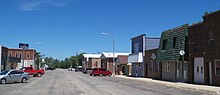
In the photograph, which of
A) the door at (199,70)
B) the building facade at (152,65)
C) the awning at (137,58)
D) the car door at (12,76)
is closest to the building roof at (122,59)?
the awning at (137,58)

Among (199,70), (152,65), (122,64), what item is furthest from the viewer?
(122,64)

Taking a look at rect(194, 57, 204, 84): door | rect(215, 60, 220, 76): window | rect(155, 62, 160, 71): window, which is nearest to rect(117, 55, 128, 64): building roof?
rect(155, 62, 160, 71): window

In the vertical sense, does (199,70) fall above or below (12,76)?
above

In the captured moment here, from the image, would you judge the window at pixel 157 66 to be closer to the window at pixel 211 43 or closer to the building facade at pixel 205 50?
the building facade at pixel 205 50

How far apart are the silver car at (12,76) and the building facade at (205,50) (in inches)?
741

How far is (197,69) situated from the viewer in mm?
36156

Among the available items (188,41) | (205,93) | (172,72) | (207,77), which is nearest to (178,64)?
(172,72)

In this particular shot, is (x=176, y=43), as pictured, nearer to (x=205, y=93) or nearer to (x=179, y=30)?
(x=179, y=30)

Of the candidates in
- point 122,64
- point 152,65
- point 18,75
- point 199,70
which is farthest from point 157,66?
point 122,64

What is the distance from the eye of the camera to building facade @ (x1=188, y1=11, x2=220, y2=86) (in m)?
31.7

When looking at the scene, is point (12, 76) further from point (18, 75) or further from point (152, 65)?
point (152, 65)

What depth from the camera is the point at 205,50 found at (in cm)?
3378

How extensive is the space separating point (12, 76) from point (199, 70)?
20032mm

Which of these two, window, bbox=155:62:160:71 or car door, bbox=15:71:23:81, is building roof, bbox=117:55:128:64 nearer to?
window, bbox=155:62:160:71
